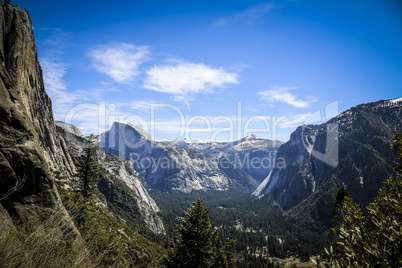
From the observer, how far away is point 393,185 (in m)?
6.88

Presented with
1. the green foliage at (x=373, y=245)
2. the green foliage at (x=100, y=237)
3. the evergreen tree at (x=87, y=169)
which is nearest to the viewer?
the green foliage at (x=373, y=245)

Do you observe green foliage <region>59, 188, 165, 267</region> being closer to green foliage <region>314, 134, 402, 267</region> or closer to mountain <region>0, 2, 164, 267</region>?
mountain <region>0, 2, 164, 267</region>

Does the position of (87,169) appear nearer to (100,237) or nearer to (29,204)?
(29,204)

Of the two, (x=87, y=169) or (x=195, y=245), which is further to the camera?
(x=87, y=169)

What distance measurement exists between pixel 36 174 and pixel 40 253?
444 inches

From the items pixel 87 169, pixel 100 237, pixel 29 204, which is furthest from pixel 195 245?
pixel 87 169

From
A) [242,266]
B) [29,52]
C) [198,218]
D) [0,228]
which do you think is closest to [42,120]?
[29,52]

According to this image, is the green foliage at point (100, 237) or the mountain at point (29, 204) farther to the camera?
the green foliage at point (100, 237)

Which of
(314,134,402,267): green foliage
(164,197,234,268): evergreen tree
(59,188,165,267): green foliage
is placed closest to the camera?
(314,134,402,267): green foliage

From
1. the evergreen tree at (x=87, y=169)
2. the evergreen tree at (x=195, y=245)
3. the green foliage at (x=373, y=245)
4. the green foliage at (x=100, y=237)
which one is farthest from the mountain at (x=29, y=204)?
the green foliage at (x=373, y=245)

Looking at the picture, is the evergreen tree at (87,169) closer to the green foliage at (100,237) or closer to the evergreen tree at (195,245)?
the green foliage at (100,237)

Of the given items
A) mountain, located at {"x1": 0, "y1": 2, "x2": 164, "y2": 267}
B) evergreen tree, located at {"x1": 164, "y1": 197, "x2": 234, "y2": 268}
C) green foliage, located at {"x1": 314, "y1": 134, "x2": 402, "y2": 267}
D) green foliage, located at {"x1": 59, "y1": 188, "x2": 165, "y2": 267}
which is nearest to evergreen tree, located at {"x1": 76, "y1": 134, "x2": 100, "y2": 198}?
green foliage, located at {"x1": 59, "y1": 188, "x2": 165, "y2": 267}

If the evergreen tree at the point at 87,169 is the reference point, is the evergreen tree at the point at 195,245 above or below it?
below

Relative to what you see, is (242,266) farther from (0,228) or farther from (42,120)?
(0,228)
